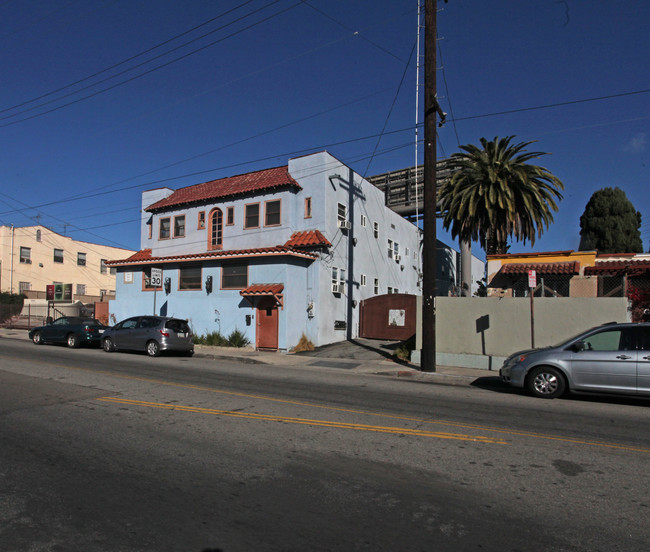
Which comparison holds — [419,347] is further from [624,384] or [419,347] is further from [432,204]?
[624,384]

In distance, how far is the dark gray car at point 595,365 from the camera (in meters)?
9.28

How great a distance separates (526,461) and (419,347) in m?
11.0

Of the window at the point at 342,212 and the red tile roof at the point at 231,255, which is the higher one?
the window at the point at 342,212

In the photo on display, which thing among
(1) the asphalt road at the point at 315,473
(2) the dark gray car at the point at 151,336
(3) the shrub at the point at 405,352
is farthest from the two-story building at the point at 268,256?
(1) the asphalt road at the point at 315,473

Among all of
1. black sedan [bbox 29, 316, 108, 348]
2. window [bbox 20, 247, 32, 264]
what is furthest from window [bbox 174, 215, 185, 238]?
window [bbox 20, 247, 32, 264]

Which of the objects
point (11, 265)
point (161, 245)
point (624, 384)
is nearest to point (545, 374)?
point (624, 384)

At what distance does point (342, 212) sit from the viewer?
76.5 ft

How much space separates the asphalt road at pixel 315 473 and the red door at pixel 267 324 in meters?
10.9

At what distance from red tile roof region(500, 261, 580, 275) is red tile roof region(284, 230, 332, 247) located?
7.83m

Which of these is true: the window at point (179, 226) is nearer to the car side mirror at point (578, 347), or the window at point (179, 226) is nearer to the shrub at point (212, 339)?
the shrub at point (212, 339)

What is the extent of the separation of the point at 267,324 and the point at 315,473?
52.2 feet

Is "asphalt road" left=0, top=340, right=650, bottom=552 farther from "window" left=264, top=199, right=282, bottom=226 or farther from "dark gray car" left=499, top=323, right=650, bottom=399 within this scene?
"window" left=264, top=199, right=282, bottom=226

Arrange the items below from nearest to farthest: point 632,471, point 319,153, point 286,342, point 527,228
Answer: point 632,471, point 286,342, point 319,153, point 527,228

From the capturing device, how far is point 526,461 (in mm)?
5559
